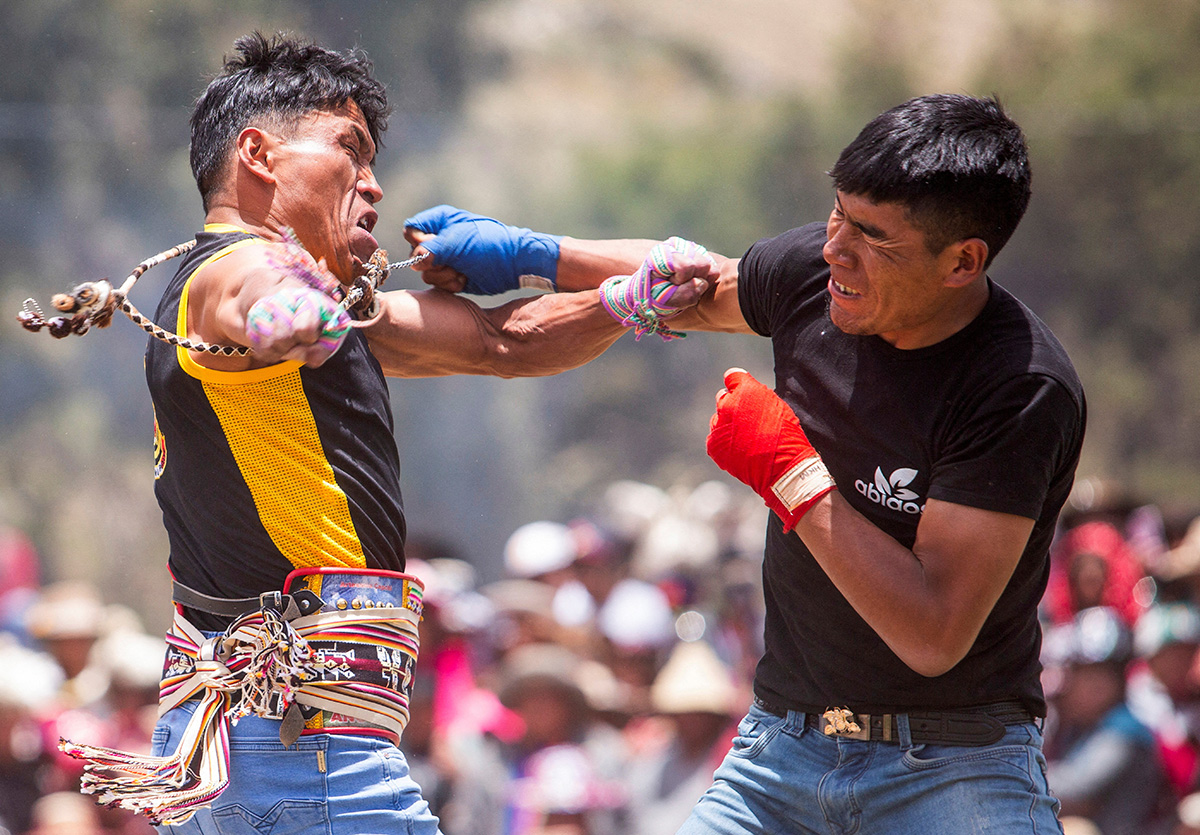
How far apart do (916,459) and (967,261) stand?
40cm

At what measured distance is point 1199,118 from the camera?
10664 millimetres

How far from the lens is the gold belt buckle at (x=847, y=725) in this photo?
7.86 ft

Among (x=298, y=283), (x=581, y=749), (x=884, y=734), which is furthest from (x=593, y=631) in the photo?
(x=298, y=283)

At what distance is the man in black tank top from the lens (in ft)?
6.91

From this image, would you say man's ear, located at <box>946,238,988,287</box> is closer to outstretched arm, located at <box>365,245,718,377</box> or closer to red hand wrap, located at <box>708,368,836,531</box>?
red hand wrap, located at <box>708,368,836,531</box>

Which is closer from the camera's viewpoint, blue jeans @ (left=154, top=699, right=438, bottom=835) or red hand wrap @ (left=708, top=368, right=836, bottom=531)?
blue jeans @ (left=154, top=699, right=438, bottom=835)

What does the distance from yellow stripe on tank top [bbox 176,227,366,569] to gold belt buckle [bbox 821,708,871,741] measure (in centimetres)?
101

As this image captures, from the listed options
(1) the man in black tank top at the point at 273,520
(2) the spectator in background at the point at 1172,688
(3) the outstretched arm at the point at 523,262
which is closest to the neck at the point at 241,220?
(1) the man in black tank top at the point at 273,520

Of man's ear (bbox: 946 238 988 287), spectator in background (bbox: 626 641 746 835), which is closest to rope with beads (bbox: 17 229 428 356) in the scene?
man's ear (bbox: 946 238 988 287)

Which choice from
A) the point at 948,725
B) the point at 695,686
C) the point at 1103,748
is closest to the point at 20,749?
the point at 695,686

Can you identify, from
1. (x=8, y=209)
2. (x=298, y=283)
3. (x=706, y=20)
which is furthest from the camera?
(x=706, y=20)

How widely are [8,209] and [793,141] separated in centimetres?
609

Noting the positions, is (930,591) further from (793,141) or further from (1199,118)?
(1199,118)

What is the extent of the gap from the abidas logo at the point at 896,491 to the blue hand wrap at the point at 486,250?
43.3 inches
